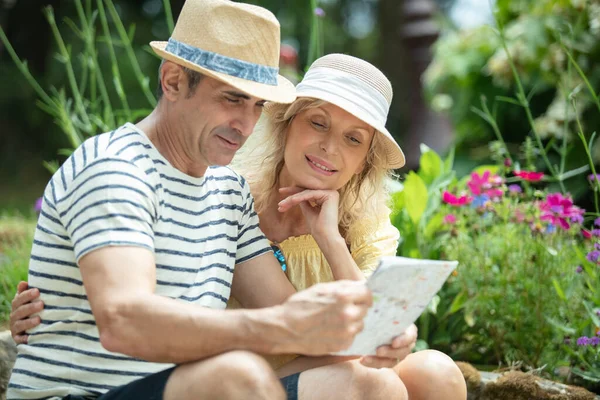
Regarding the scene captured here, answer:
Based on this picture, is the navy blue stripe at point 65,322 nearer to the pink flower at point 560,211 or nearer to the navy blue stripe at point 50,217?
the navy blue stripe at point 50,217

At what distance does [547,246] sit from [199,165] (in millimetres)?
1897

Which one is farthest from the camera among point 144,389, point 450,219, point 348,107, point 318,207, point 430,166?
point 430,166

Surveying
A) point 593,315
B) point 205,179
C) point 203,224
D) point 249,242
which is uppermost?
point 205,179

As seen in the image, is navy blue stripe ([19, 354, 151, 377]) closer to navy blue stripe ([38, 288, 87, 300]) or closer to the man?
the man

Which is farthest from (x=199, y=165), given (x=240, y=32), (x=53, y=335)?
(x=53, y=335)

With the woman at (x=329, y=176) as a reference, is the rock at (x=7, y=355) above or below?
below

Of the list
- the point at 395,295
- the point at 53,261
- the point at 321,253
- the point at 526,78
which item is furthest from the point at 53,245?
the point at 526,78

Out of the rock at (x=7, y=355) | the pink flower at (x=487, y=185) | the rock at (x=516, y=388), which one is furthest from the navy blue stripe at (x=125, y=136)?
the pink flower at (x=487, y=185)

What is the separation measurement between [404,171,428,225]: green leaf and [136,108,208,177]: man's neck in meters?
1.73

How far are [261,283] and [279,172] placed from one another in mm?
551

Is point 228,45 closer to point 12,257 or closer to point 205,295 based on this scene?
point 205,295

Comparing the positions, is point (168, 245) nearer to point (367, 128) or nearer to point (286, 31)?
point (367, 128)

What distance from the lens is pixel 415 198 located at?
3.85 metres

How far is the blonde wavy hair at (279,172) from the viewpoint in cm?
291
